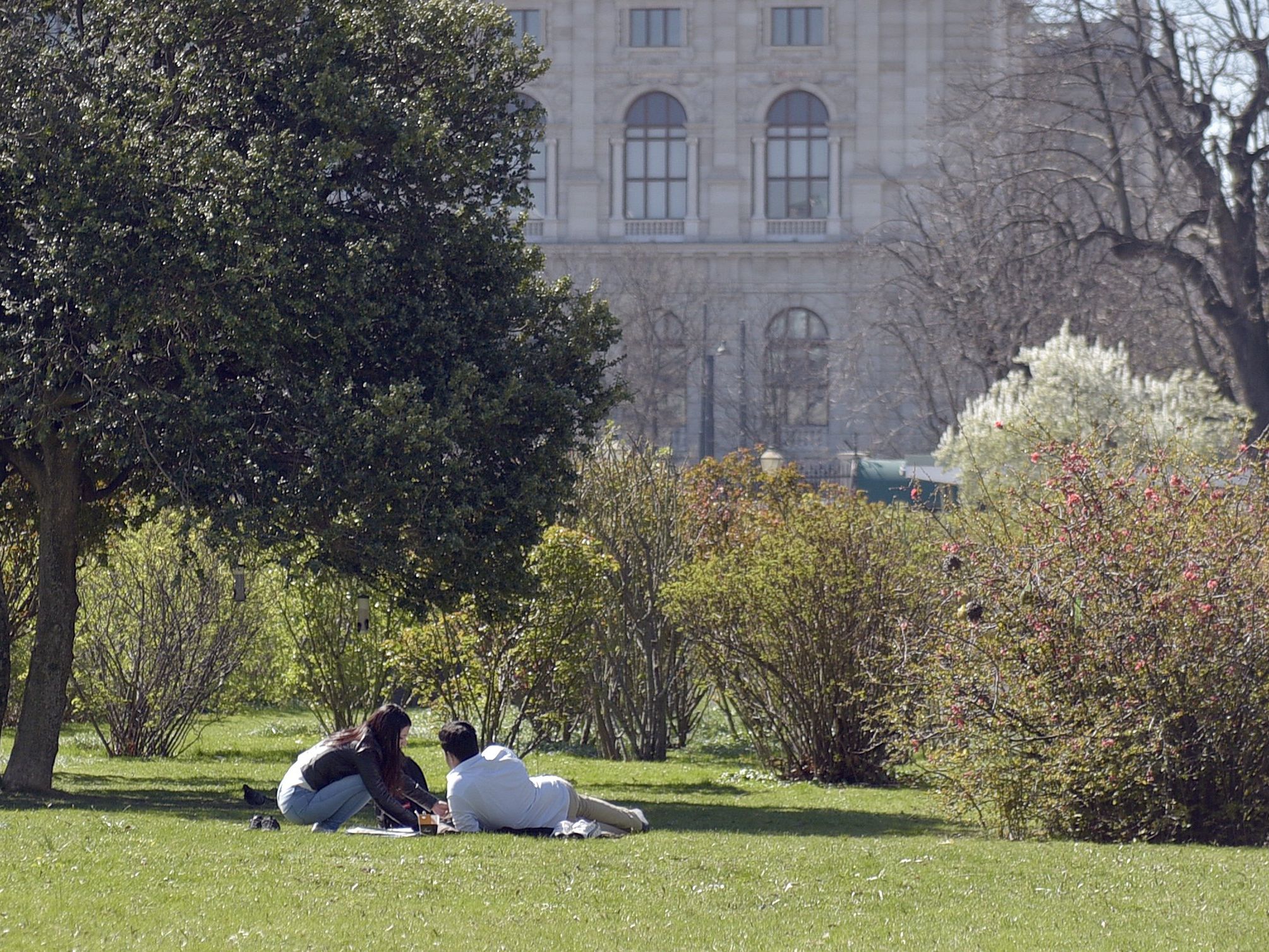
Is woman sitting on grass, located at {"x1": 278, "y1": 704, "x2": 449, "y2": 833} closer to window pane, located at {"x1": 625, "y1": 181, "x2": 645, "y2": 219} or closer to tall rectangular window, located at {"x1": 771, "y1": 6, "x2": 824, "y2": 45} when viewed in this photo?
window pane, located at {"x1": 625, "y1": 181, "x2": 645, "y2": 219}

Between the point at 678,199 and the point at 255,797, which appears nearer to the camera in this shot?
the point at 255,797

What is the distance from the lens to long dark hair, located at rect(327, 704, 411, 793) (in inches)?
445

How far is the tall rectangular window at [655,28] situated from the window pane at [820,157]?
638 centimetres

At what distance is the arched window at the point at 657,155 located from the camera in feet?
220

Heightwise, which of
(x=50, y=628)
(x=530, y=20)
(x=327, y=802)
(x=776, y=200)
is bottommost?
(x=327, y=802)

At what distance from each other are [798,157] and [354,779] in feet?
189

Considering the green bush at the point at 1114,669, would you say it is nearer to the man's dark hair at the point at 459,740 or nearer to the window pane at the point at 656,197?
the man's dark hair at the point at 459,740

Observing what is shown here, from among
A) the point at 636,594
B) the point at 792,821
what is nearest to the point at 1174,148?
the point at 636,594

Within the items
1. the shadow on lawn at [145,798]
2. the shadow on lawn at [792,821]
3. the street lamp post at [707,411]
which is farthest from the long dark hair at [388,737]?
the street lamp post at [707,411]

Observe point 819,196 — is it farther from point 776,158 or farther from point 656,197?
point 656,197

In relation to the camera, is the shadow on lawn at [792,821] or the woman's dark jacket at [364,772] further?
the shadow on lawn at [792,821]

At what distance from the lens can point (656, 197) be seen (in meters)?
67.1

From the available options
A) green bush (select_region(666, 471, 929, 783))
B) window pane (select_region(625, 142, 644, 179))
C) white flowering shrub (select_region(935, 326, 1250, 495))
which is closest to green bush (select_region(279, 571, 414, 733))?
green bush (select_region(666, 471, 929, 783))

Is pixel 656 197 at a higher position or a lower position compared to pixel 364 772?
higher
